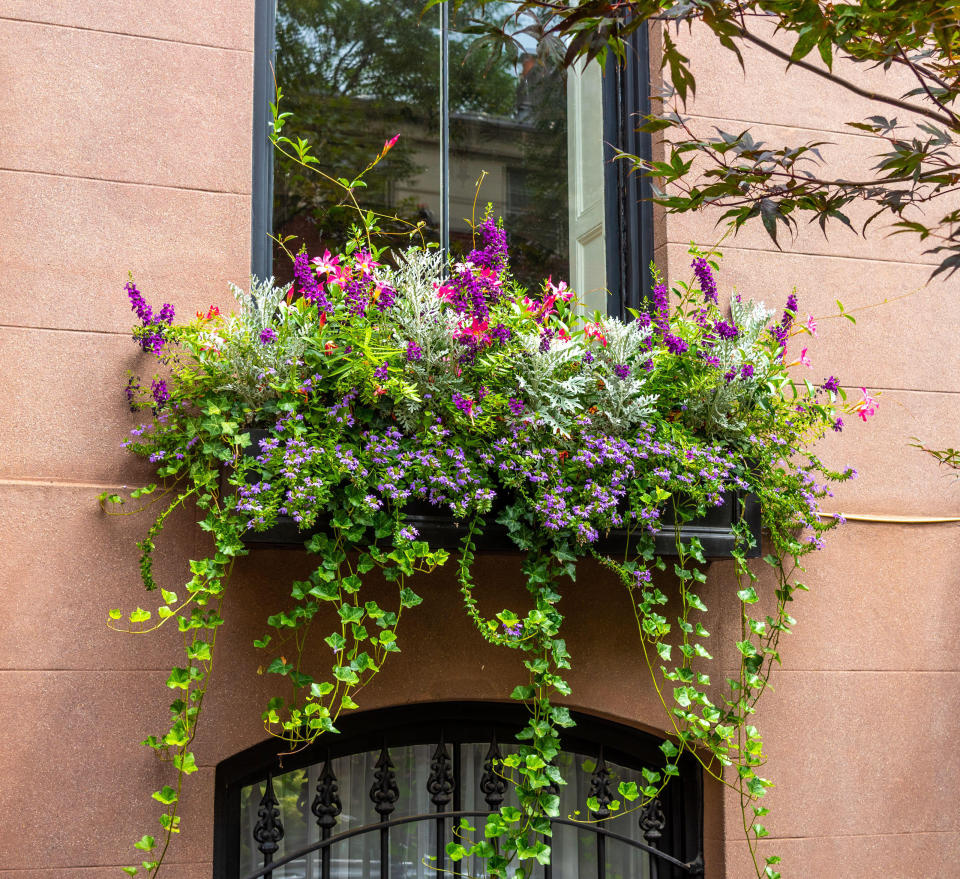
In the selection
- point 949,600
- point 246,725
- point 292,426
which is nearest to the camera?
point 292,426

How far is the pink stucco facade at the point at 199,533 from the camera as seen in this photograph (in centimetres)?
259

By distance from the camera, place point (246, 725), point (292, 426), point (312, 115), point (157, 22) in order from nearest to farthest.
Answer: point (292, 426) → point (246, 725) → point (157, 22) → point (312, 115)

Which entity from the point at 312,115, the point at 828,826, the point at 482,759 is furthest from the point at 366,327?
the point at 312,115

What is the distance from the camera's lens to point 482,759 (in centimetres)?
298

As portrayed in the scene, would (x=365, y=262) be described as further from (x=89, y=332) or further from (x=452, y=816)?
(x=452, y=816)

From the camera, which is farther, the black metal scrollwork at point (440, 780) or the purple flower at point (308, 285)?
the black metal scrollwork at point (440, 780)

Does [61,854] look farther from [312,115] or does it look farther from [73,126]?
[312,115]

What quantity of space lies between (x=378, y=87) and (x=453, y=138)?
60 cm

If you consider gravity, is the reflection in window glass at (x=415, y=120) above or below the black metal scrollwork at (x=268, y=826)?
above

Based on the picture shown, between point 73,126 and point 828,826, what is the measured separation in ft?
10.2

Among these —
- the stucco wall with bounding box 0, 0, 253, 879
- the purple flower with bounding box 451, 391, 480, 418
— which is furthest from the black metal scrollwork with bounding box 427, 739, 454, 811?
the purple flower with bounding box 451, 391, 480, 418

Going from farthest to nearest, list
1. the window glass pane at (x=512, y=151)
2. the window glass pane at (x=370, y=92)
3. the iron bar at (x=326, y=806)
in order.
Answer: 1. the window glass pane at (x=370, y=92)
2. the window glass pane at (x=512, y=151)
3. the iron bar at (x=326, y=806)

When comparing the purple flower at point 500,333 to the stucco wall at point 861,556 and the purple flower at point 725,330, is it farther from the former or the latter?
the stucco wall at point 861,556

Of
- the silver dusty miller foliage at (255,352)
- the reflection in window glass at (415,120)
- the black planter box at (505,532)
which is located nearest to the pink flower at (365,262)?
Answer: the silver dusty miller foliage at (255,352)
